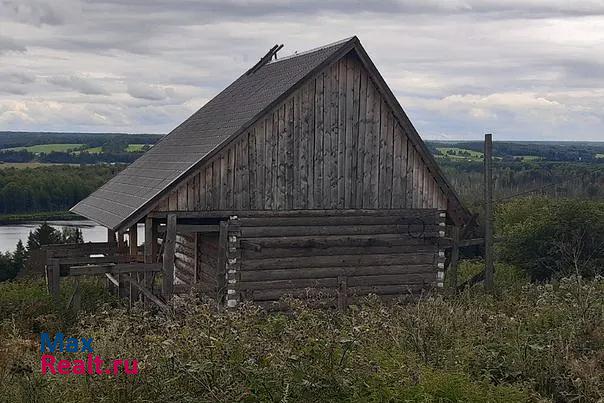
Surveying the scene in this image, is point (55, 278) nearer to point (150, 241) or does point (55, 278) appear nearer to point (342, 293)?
point (150, 241)

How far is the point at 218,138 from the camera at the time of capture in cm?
1429

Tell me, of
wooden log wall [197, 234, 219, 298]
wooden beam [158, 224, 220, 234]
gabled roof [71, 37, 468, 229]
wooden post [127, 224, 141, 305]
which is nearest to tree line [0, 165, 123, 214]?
gabled roof [71, 37, 468, 229]

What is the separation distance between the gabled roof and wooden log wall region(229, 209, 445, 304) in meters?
1.26

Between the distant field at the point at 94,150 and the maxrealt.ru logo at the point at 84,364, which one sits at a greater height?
the distant field at the point at 94,150

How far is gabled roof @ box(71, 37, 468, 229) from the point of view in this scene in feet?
45.0

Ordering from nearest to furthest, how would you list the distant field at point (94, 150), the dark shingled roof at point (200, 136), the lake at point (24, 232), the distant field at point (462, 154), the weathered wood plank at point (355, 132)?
the dark shingled roof at point (200, 136) → the weathered wood plank at point (355, 132) → the lake at point (24, 232) → the distant field at point (462, 154) → the distant field at point (94, 150)

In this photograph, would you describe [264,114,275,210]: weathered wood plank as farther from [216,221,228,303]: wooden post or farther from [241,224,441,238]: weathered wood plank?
[216,221,228,303]: wooden post

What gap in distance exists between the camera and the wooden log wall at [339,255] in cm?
1451

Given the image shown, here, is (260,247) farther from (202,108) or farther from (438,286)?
(202,108)

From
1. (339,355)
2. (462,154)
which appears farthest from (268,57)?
(462,154)

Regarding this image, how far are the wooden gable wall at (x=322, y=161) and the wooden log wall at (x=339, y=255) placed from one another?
Answer: 14.0 inches

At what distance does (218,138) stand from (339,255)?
3.56 m

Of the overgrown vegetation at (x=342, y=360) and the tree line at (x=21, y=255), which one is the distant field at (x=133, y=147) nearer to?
the tree line at (x=21, y=255)

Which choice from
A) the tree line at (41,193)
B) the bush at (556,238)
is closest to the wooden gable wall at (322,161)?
the bush at (556,238)
